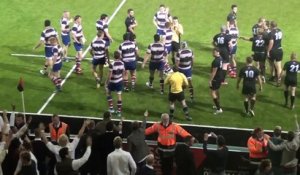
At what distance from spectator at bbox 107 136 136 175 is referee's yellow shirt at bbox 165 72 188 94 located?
573 centimetres

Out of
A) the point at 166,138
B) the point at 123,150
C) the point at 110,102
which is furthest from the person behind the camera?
the point at 110,102

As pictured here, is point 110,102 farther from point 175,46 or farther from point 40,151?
point 40,151

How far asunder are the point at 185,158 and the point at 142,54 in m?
11.6

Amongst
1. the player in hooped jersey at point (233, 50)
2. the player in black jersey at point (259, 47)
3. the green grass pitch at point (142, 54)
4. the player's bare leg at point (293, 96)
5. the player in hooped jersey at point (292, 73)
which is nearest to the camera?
the player in hooped jersey at point (292, 73)

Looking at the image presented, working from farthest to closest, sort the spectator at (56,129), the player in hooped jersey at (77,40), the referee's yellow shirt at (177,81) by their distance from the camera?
the player in hooped jersey at (77,40) → the referee's yellow shirt at (177,81) → the spectator at (56,129)

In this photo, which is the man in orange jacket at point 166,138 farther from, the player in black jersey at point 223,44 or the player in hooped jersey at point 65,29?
the player in hooped jersey at point 65,29

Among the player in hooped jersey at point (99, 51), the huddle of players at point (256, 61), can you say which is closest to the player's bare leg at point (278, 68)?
the huddle of players at point (256, 61)

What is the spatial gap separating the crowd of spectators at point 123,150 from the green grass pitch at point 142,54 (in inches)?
174

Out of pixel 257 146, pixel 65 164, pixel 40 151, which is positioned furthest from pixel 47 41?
pixel 65 164

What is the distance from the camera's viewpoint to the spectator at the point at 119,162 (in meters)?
11.8

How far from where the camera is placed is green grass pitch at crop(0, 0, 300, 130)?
18797mm

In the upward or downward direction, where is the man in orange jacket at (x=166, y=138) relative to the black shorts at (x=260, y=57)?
downward

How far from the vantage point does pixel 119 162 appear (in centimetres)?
1178

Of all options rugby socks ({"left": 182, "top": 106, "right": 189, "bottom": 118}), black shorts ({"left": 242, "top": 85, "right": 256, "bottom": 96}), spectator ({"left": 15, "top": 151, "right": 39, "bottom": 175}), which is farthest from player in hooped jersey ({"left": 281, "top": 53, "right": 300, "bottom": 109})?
spectator ({"left": 15, "top": 151, "right": 39, "bottom": 175})
